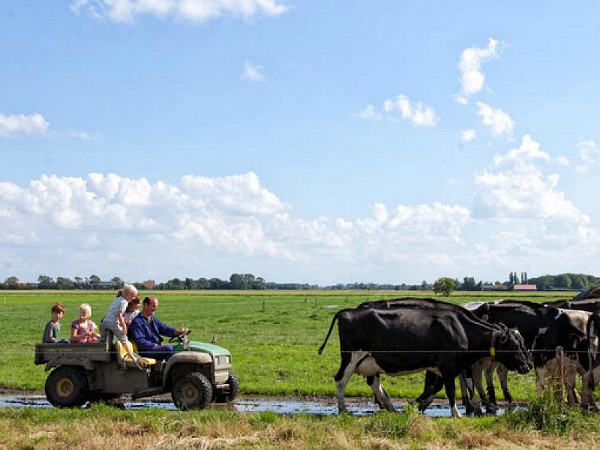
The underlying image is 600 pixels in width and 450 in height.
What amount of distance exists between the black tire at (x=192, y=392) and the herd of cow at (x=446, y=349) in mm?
2432

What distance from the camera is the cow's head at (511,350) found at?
1346 cm

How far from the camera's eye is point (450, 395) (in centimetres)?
1302

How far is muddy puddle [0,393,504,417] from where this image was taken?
45.8 feet

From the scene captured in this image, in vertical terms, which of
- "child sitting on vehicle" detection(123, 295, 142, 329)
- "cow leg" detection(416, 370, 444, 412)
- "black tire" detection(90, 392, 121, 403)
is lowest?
"black tire" detection(90, 392, 121, 403)

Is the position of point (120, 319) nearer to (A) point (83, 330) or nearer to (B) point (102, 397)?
(A) point (83, 330)

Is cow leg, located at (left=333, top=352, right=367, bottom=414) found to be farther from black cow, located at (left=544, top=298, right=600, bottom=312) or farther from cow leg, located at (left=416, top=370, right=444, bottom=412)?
black cow, located at (left=544, top=298, right=600, bottom=312)

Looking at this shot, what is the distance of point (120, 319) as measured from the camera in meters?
13.5

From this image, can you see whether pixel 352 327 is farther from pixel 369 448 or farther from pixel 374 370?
pixel 369 448

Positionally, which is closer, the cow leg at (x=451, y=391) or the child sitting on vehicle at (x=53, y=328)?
the cow leg at (x=451, y=391)

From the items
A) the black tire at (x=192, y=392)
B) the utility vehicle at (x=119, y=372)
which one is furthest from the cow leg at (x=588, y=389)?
the black tire at (x=192, y=392)

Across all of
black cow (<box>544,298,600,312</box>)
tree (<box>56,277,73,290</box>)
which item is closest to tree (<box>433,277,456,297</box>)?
black cow (<box>544,298,600,312</box>)

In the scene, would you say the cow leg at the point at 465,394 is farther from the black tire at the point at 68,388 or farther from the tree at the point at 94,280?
the tree at the point at 94,280

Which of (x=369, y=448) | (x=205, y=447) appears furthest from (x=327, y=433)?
(x=205, y=447)

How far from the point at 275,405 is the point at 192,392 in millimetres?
2099
